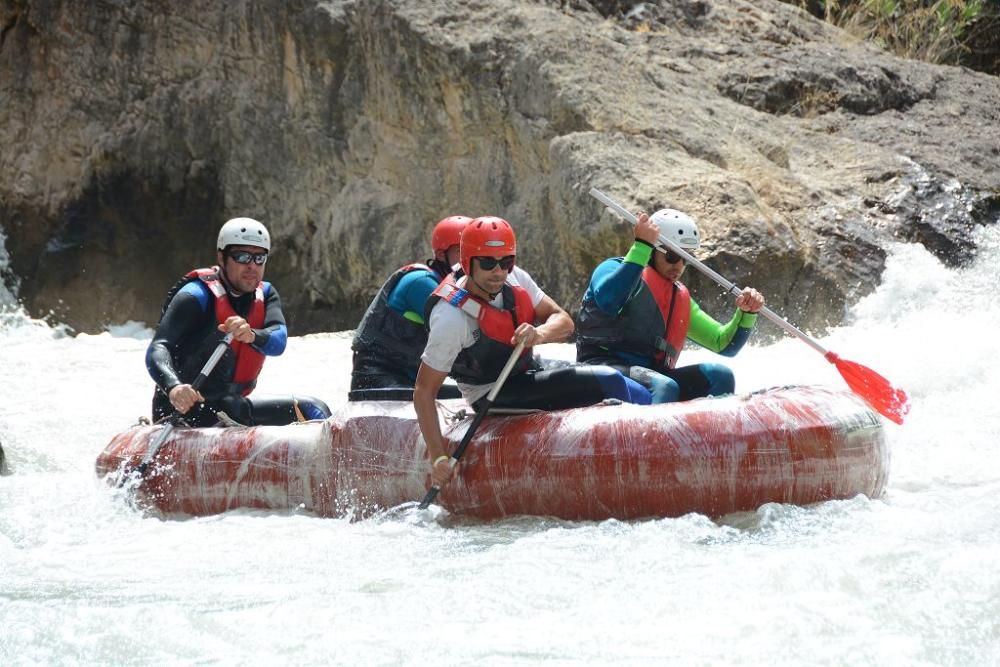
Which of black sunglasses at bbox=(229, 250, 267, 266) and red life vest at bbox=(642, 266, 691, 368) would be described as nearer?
red life vest at bbox=(642, 266, 691, 368)

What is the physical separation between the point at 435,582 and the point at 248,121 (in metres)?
7.84

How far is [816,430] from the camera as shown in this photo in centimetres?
493

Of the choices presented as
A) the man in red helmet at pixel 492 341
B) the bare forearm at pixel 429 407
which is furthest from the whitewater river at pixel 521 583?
the man in red helmet at pixel 492 341

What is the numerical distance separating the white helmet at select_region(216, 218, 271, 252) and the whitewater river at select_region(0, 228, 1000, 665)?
47.8 inches

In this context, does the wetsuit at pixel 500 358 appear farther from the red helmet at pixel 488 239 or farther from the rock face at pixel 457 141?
the rock face at pixel 457 141

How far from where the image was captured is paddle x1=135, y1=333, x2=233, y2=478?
5773mm

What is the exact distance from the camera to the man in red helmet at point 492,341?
4.99m

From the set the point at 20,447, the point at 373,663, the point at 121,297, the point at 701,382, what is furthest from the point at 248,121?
the point at 373,663

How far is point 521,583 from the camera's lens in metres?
4.24

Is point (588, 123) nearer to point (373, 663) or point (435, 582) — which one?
point (435, 582)

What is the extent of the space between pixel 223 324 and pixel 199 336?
0.22 meters

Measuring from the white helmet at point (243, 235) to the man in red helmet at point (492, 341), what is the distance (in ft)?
3.83

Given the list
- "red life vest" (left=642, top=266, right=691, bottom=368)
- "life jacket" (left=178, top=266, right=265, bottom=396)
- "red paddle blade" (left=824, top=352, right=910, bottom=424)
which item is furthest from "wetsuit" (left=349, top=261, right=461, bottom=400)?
"red paddle blade" (left=824, top=352, right=910, bottom=424)

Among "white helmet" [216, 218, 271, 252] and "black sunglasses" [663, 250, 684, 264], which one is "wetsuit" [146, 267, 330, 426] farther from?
"black sunglasses" [663, 250, 684, 264]
